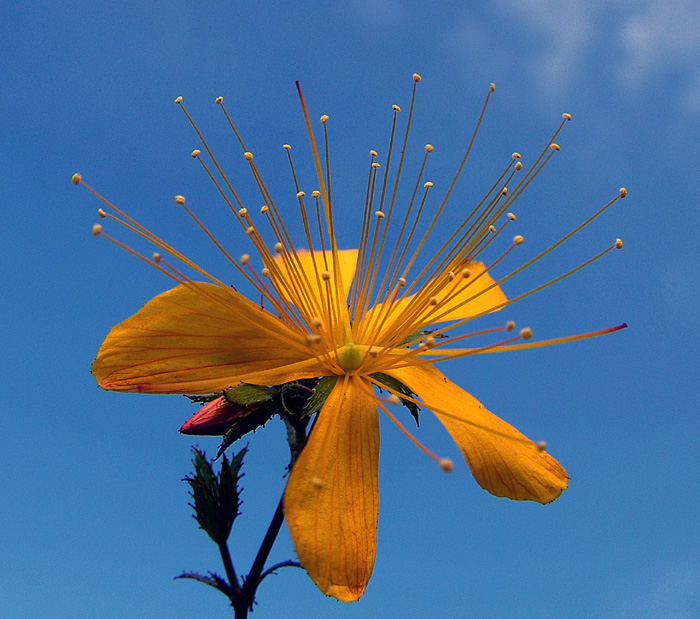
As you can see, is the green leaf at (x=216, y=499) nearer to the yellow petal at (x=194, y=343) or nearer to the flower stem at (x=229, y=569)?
the flower stem at (x=229, y=569)

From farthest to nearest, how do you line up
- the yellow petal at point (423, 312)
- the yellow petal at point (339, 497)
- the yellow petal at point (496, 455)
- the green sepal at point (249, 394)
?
the yellow petal at point (423, 312) < the yellow petal at point (496, 455) < the green sepal at point (249, 394) < the yellow petal at point (339, 497)

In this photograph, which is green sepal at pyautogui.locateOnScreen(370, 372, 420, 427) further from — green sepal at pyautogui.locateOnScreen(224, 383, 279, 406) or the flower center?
green sepal at pyautogui.locateOnScreen(224, 383, 279, 406)

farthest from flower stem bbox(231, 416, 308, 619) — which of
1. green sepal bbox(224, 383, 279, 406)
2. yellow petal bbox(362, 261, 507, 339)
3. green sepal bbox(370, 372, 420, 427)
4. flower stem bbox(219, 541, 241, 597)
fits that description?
yellow petal bbox(362, 261, 507, 339)

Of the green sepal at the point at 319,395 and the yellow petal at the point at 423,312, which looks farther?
the yellow petal at the point at 423,312

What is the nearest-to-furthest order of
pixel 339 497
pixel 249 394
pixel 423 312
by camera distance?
pixel 339 497
pixel 249 394
pixel 423 312

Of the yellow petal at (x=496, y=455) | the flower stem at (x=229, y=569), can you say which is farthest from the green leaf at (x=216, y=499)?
the yellow petal at (x=496, y=455)

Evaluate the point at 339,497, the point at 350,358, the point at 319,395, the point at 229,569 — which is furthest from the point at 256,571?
the point at 350,358

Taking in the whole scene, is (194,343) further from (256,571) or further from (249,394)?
(256,571)
